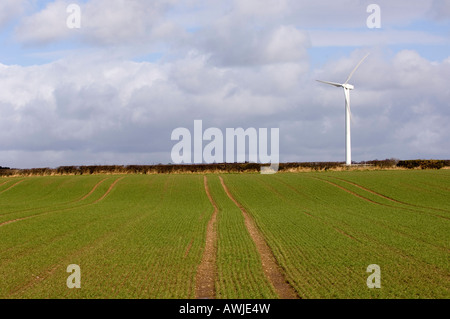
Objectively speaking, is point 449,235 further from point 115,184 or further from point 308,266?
point 115,184

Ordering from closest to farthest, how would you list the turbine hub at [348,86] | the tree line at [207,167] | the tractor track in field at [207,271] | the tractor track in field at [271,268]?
the tractor track in field at [271,268]
the tractor track in field at [207,271]
the turbine hub at [348,86]
the tree line at [207,167]

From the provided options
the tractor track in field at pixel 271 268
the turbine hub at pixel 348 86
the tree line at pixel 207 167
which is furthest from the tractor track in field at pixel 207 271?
the tree line at pixel 207 167

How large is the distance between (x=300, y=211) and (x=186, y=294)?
24.0m

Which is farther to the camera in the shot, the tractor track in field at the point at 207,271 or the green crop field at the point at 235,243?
the green crop field at the point at 235,243

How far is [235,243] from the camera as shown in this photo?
21.1 m

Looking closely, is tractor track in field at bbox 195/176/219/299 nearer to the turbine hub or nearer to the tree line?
the turbine hub

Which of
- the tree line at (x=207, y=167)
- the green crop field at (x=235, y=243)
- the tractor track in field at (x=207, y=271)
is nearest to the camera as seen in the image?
the tractor track in field at (x=207, y=271)

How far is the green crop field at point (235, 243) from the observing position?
1344cm

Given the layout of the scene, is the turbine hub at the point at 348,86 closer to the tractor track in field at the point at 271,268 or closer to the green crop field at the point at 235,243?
the green crop field at the point at 235,243

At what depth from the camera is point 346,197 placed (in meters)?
45.1

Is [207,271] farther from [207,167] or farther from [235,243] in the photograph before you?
[207,167]

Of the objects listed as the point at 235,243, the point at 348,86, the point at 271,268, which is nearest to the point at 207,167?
the point at 348,86

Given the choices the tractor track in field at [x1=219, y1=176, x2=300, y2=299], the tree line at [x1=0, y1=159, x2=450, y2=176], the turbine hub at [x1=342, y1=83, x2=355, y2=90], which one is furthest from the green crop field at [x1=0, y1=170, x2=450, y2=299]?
the tree line at [x1=0, y1=159, x2=450, y2=176]
